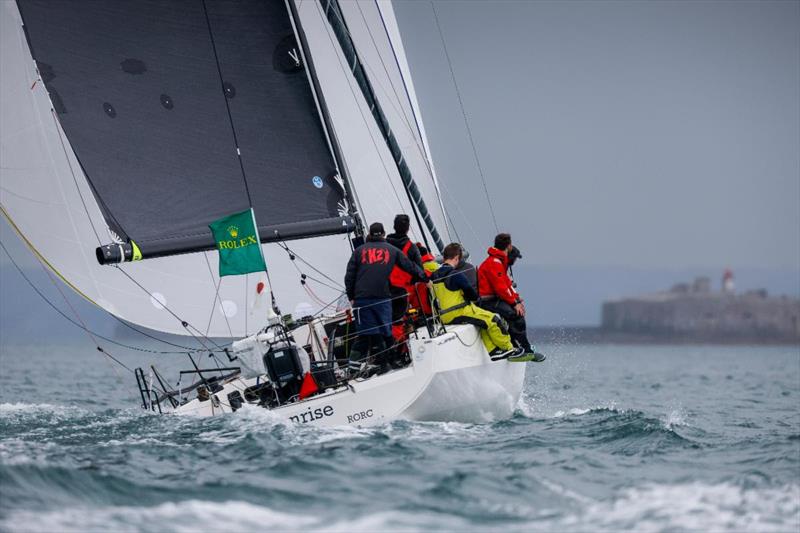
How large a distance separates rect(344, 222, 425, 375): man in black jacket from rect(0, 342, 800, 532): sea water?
974mm

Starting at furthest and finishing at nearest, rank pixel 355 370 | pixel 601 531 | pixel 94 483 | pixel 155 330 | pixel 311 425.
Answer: pixel 155 330
pixel 355 370
pixel 311 425
pixel 94 483
pixel 601 531

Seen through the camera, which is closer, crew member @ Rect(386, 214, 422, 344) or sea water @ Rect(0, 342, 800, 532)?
sea water @ Rect(0, 342, 800, 532)

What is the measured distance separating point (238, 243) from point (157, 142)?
1676 millimetres

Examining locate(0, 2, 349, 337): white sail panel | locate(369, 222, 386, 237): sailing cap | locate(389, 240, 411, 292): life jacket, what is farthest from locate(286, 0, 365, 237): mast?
locate(0, 2, 349, 337): white sail panel

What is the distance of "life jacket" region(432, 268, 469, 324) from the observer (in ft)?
36.3

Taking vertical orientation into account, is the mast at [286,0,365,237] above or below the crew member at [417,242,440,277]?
above

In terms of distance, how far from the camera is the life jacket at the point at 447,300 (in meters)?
11.1

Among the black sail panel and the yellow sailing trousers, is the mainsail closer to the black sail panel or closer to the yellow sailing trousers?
the black sail panel

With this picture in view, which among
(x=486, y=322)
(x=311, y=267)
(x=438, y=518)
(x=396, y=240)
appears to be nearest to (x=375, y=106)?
(x=311, y=267)

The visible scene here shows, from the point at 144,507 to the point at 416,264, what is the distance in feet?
14.4

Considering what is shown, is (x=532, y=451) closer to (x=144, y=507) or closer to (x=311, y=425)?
(x=311, y=425)

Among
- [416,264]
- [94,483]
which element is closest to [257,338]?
[416,264]

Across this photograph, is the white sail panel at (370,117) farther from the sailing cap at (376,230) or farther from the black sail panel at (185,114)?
the sailing cap at (376,230)

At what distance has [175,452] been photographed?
9094 millimetres
